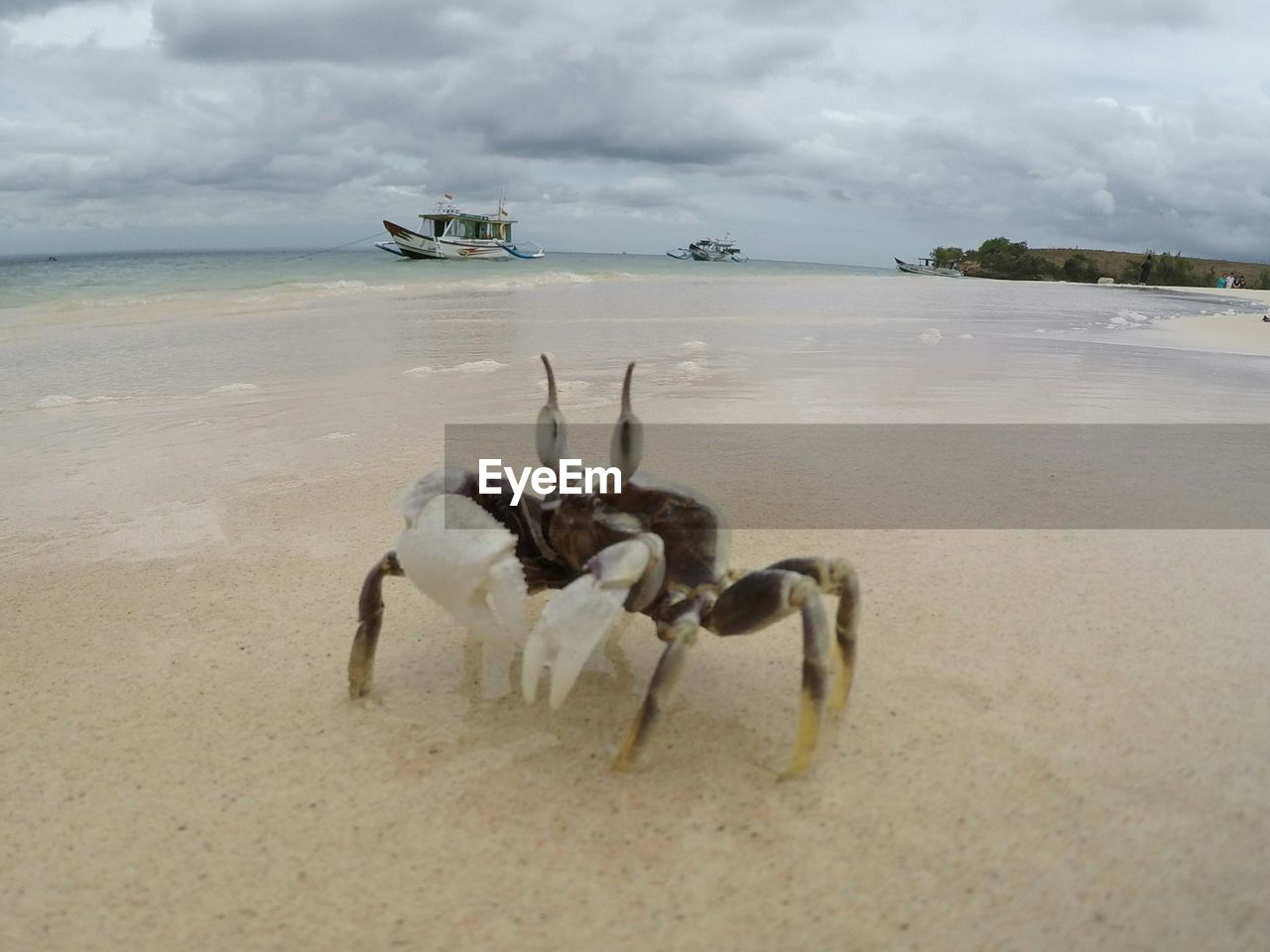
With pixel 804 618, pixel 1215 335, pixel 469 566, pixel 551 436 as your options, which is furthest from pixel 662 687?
pixel 1215 335

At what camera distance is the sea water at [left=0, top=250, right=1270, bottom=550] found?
5.32 meters

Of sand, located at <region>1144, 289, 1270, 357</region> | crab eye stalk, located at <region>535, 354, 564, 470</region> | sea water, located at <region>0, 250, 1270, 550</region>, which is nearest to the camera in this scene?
crab eye stalk, located at <region>535, 354, 564, 470</region>

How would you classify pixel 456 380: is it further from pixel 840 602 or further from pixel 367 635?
pixel 840 602

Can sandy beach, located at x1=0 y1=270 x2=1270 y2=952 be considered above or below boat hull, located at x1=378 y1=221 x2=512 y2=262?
below

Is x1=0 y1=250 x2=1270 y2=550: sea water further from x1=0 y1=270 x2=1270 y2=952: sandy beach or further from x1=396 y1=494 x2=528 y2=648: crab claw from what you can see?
x1=396 y1=494 x2=528 y2=648: crab claw

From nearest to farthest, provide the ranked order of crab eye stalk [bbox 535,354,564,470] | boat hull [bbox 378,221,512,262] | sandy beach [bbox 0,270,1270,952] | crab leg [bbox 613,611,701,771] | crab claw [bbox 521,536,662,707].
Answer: sandy beach [bbox 0,270,1270,952], crab claw [bbox 521,536,662,707], crab leg [bbox 613,611,701,771], crab eye stalk [bbox 535,354,564,470], boat hull [bbox 378,221,512,262]

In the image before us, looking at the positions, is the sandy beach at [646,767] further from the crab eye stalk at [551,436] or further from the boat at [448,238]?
the boat at [448,238]

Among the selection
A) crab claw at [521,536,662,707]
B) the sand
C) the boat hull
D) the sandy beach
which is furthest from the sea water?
the boat hull

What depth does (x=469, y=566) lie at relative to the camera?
1984 millimetres

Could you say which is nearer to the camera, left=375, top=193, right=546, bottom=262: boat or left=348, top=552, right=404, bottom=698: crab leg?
left=348, top=552, right=404, bottom=698: crab leg

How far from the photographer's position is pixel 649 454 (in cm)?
531

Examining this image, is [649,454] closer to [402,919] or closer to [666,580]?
[666,580]

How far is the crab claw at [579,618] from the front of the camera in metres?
1.86

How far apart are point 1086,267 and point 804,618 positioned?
67.4m
